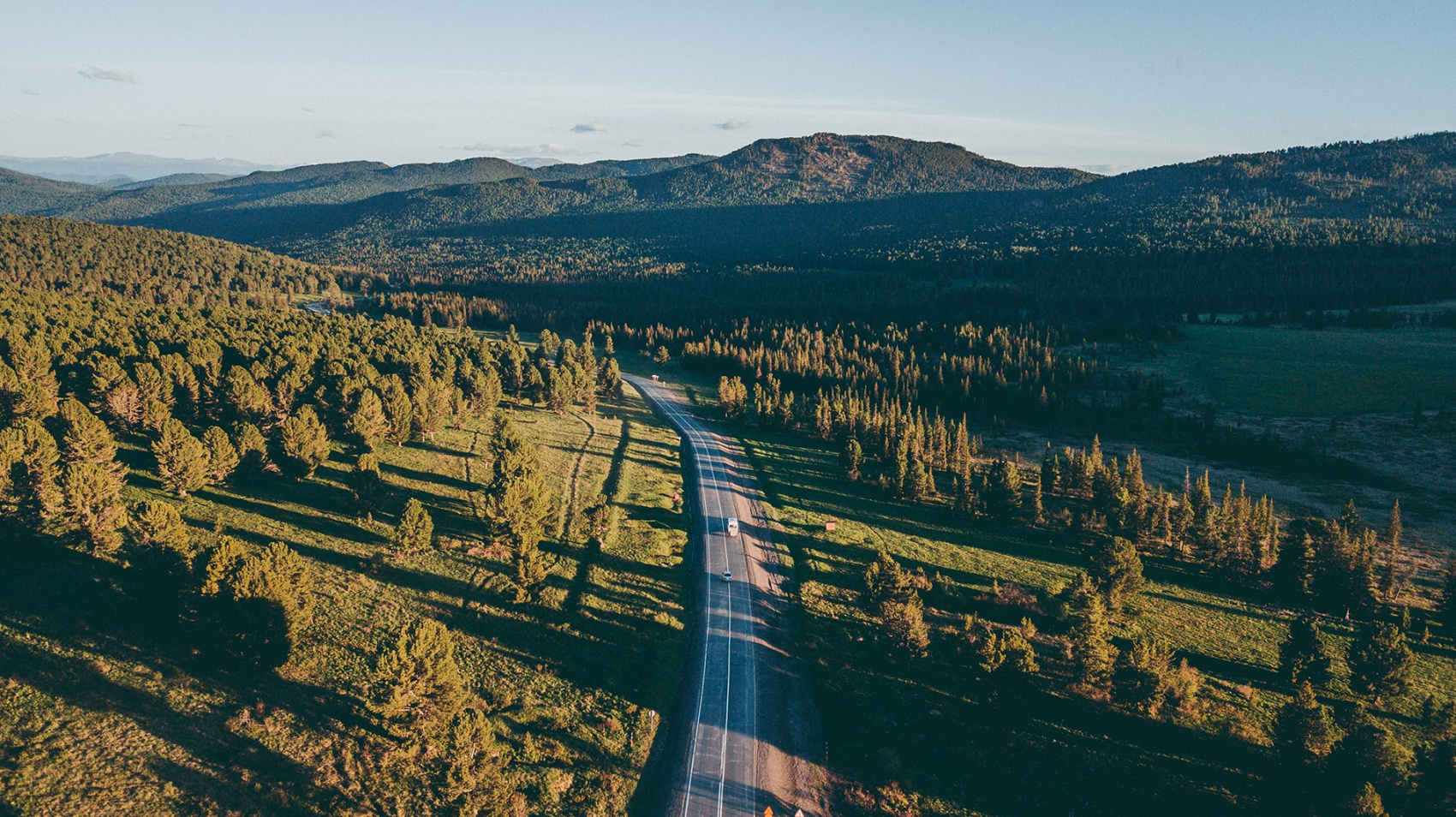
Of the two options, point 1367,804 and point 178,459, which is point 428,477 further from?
point 1367,804

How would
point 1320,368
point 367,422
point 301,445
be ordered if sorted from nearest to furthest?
point 301,445 < point 367,422 < point 1320,368

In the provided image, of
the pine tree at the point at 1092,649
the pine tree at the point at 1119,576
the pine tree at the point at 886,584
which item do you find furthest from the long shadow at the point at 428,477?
the pine tree at the point at 1119,576

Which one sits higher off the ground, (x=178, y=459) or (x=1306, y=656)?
(x=178, y=459)

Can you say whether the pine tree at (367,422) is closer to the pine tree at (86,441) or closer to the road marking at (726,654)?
the pine tree at (86,441)

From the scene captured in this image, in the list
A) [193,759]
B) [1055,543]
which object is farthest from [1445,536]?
[193,759]

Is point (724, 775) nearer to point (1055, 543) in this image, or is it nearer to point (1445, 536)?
point (1055, 543)

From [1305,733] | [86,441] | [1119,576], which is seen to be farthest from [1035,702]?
[86,441]


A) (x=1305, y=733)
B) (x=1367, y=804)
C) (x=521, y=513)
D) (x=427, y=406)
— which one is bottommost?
(x=1367, y=804)

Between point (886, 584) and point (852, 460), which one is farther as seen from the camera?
point (852, 460)

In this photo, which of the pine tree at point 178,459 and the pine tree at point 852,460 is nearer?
Result: the pine tree at point 178,459
